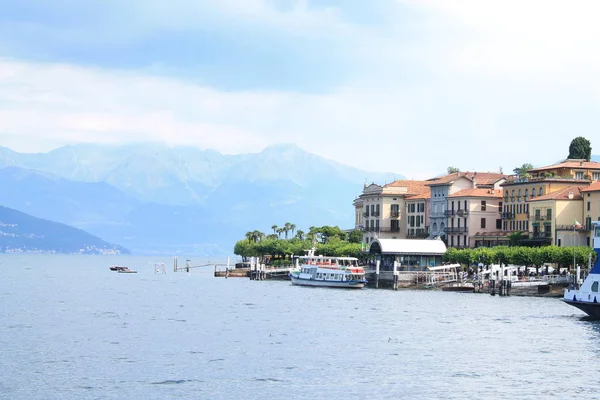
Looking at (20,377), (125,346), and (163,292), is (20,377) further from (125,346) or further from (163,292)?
(163,292)

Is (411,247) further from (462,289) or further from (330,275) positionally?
(462,289)

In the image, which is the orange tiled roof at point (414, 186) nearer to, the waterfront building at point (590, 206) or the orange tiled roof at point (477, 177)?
the orange tiled roof at point (477, 177)

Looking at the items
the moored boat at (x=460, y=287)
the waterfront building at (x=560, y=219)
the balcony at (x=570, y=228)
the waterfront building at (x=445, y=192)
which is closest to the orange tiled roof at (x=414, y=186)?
the waterfront building at (x=445, y=192)

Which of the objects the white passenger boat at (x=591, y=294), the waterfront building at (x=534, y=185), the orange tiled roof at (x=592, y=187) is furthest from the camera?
the waterfront building at (x=534, y=185)

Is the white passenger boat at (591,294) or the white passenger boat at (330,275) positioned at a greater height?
the white passenger boat at (330,275)

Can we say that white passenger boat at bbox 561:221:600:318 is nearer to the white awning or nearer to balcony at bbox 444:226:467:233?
the white awning

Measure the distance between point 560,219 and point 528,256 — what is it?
1327cm

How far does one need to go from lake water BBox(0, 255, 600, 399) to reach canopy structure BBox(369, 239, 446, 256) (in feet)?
138

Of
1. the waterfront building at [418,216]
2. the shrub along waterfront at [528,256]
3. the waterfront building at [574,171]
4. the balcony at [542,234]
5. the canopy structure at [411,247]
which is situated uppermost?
the waterfront building at [574,171]

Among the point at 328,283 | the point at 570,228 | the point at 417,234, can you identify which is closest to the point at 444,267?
the point at 328,283

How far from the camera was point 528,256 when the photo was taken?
130 m

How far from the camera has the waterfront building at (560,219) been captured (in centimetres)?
13800

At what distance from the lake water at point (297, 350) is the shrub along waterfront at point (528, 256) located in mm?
17959

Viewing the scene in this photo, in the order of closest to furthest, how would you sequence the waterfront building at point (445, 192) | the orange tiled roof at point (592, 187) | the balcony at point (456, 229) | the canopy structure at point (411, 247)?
1. the orange tiled roof at point (592, 187)
2. the canopy structure at point (411, 247)
3. the balcony at point (456, 229)
4. the waterfront building at point (445, 192)
